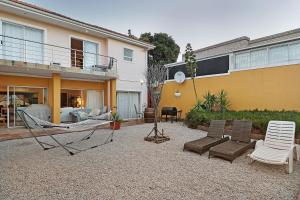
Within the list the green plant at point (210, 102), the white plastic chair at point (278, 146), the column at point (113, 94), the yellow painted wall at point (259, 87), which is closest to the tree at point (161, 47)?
the yellow painted wall at point (259, 87)

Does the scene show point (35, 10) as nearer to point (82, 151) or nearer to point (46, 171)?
point (82, 151)

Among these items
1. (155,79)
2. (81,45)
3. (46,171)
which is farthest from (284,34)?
(46,171)

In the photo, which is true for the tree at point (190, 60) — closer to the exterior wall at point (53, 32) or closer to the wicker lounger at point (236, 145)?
the exterior wall at point (53, 32)

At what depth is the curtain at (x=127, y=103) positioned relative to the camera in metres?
14.7

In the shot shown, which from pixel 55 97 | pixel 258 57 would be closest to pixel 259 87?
pixel 258 57

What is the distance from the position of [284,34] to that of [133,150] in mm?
16901

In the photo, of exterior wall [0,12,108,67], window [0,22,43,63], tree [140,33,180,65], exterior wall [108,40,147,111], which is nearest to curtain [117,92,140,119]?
exterior wall [108,40,147,111]

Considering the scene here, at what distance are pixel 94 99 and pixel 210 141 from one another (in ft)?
32.4

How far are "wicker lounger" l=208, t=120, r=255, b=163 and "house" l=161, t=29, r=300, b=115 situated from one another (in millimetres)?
5487

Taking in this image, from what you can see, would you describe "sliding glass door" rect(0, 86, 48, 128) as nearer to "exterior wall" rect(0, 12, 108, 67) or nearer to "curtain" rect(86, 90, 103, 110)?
"exterior wall" rect(0, 12, 108, 67)

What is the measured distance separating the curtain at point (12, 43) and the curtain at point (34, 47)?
0.95 ft

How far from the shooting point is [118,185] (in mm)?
3938

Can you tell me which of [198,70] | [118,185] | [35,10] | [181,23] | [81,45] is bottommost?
[118,185]

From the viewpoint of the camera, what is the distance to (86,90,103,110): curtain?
1359 cm
